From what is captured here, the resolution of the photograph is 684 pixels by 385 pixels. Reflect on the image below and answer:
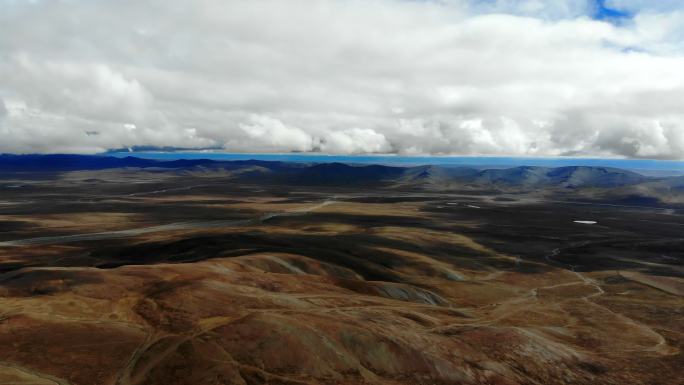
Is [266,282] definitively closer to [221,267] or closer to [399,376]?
Result: [221,267]

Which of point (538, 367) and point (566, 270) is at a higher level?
point (538, 367)

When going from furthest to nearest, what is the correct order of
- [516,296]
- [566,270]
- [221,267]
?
[566,270], [516,296], [221,267]

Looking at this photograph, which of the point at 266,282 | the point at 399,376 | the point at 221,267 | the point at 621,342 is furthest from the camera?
the point at 221,267

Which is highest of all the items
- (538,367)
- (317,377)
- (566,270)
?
(317,377)

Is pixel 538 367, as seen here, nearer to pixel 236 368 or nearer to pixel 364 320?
pixel 364 320

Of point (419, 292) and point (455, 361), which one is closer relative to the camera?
point (455, 361)

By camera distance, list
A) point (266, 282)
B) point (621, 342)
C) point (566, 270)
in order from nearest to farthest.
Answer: point (621, 342)
point (266, 282)
point (566, 270)

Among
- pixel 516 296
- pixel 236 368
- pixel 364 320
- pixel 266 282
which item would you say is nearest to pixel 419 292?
pixel 516 296

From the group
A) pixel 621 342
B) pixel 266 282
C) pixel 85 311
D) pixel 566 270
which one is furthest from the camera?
pixel 566 270

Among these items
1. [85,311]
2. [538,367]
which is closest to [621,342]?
[538,367]
